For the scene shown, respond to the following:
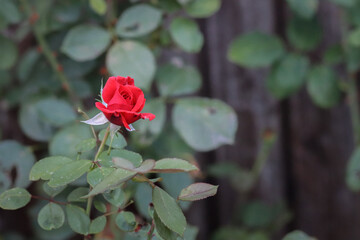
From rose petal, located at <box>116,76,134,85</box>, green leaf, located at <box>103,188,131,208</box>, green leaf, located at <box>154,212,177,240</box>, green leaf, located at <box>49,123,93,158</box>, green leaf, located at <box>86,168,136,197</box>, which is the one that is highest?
rose petal, located at <box>116,76,134,85</box>

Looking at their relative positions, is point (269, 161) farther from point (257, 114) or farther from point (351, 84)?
point (351, 84)

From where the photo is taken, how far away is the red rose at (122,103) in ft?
1.83

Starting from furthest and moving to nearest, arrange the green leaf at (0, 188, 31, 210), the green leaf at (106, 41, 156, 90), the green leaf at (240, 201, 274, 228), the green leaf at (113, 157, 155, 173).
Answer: the green leaf at (240, 201, 274, 228), the green leaf at (106, 41, 156, 90), the green leaf at (0, 188, 31, 210), the green leaf at (113, 157, 155, 173)

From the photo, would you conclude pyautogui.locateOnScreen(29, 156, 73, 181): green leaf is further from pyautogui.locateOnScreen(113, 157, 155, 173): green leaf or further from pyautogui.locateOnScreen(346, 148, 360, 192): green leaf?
pyautogui.locateOnScreen(346, 148, 360, 192): green leaf

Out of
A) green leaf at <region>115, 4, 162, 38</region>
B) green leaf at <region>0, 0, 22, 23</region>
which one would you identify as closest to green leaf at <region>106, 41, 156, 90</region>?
green leaf at <region>115, 4, 162, 38</region>

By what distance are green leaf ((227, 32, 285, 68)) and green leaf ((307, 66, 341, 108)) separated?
4.3 inches

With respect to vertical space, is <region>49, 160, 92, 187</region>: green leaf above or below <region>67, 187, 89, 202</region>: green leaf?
above

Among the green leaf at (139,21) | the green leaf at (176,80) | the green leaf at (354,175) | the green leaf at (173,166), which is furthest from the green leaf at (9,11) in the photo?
the green leaf at (354,175)

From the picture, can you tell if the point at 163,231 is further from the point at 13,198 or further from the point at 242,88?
the point at 242,88

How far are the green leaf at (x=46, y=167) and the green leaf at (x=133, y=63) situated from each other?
0.44m

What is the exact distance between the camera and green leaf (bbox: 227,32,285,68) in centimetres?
136

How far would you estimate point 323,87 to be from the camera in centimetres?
134

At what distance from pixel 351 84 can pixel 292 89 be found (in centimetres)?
16

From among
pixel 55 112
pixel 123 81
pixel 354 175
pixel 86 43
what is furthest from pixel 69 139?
pixel 354 175
